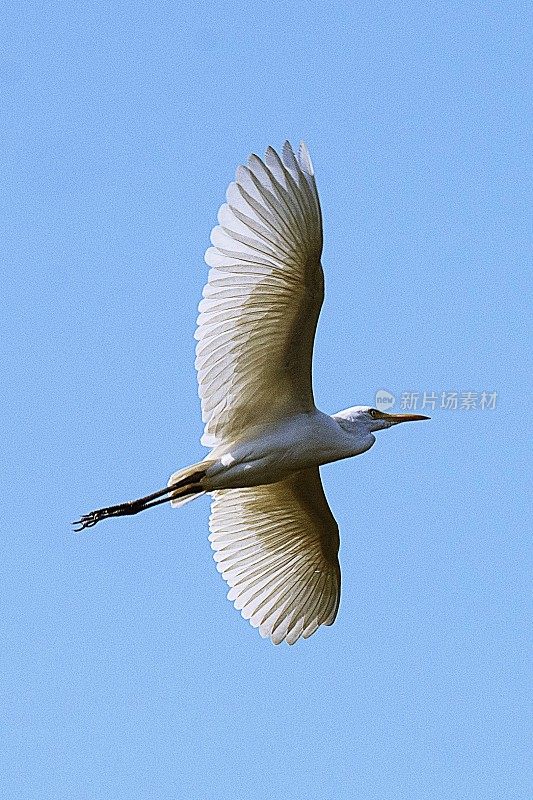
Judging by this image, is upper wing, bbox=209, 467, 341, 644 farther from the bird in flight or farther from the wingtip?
the wingtip

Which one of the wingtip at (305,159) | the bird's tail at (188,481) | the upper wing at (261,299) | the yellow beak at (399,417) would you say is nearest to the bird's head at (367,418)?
the yellow beak at (399,417)

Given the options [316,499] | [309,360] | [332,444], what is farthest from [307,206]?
[316,499]

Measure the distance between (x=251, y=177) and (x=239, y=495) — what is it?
4216mm

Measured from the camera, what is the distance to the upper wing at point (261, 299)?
11.1 m

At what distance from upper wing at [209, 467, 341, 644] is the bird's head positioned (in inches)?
40.7

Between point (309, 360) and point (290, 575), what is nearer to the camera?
point (309, 360)

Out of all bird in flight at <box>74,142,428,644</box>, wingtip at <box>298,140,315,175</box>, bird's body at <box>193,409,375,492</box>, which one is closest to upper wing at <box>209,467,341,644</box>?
bird in flight at <box>74,142,428,644</box>

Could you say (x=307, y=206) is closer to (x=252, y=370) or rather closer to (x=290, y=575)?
(x=252, y=370)

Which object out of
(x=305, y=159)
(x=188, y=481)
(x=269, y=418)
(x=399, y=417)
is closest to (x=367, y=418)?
(x=399, y=417)

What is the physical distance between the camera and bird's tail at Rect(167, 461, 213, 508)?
1270 cm

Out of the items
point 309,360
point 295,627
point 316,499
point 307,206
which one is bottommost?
point 295,627

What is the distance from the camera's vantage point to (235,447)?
1276 centimetres

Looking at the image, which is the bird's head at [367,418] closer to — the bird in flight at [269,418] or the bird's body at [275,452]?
the bird in flight at [269,418]

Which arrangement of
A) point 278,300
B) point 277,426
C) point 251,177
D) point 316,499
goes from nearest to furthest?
point 251,177, point 278,300, point 277,426, point 316,499
